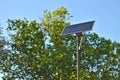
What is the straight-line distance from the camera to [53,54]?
39.4 m

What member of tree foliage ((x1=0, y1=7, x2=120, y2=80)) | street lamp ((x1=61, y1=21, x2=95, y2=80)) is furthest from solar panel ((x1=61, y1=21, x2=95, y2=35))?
tree foliage ((x1=0, y1=7, x2=120, y2=80))

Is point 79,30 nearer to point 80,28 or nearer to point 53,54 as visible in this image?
point 80,28

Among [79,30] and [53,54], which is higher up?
[53,54]

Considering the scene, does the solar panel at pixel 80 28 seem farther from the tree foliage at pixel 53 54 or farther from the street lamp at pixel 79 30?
the tree foliage at pixel 53 54

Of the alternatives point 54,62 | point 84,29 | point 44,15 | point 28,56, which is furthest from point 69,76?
point 84,29

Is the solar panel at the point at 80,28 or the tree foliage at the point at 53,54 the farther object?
the tree foliage at the point at 53,54

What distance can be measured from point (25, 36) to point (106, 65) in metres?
9.75

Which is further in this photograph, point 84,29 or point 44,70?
point 44,70

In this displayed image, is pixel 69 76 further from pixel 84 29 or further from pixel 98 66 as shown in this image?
pixel 84 29

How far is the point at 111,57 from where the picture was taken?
42.0 metres

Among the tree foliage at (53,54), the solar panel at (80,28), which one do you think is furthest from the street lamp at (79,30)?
the tree foliage at (53,54)

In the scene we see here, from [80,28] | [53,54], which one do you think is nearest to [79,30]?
[80,28]

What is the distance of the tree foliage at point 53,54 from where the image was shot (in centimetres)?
3947

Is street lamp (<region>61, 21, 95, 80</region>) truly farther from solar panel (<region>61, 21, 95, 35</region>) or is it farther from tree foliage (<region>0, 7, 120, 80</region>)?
tree foliage (<region>0, 7, 120, 80</region>)
